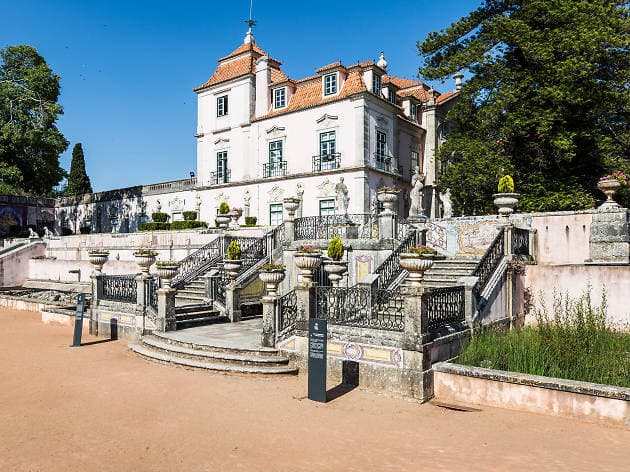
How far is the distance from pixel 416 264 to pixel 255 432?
13.2ft

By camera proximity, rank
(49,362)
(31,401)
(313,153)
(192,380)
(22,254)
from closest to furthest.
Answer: (31,401), (192,380), (49,362), (313,153), (22,254)

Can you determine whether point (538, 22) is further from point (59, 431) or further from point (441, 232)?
point (59, 431)

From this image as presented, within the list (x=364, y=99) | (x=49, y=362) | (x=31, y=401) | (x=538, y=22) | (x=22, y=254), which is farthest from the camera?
(x=22, y=254)

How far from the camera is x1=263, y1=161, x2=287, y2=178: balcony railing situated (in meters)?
28.9

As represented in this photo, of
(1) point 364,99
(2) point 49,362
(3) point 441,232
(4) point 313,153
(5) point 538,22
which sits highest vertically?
(5) point 538,22

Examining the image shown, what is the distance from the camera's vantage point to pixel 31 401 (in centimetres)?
830

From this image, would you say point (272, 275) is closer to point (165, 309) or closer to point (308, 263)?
point (308, 263)

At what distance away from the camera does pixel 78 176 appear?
52.5 meters

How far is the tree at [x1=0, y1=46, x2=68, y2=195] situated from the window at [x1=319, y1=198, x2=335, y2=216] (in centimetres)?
2239

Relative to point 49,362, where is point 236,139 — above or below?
above

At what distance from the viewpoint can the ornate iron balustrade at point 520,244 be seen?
40.7ft

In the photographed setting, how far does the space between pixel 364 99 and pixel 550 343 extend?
19471 millimetres

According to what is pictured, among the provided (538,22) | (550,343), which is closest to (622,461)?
(550,343)

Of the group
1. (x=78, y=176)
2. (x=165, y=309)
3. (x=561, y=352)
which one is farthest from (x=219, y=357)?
(x=78, y=176)
